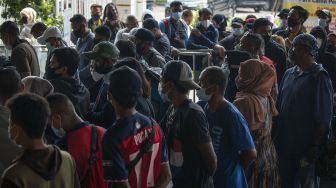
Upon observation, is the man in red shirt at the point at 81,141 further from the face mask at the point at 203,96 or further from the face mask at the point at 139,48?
the face mask at the point at 139,48

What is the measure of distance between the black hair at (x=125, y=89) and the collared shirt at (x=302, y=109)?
2515mm

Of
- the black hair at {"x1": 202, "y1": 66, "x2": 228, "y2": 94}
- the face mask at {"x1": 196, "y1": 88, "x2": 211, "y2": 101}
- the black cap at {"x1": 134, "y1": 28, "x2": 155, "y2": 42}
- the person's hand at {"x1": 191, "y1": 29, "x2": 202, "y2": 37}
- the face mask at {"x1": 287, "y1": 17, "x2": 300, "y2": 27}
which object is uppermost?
the face mask at {"x1": 287, "y1": 17, "x2": 300, "y2": 27}

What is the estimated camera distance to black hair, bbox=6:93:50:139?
12.7 ft

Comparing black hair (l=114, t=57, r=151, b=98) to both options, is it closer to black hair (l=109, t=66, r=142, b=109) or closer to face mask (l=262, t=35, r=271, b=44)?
black hair (l=109, t=66, r=142, b=109)

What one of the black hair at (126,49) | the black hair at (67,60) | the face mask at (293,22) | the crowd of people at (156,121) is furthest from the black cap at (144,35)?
the face mask at (293,22)

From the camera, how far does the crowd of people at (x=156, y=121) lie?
404 cm

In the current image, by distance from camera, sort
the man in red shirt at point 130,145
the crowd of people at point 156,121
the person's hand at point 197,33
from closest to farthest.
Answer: the crowd of people at point 156,121 → the man in red shirt at point 130,145 → the person's hand at point 197,33

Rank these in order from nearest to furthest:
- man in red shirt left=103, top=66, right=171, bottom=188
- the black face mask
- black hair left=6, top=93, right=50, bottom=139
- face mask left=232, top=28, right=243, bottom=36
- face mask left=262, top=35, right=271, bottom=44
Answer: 1. black hair left=6, top=93, right=50, bottom=139
2. man in red shirt left=103, top=66, right=171, bottom=188
3. face mask left=262, top=35, right=271, bottom=44
4. face mask left=232, top=28, right=243, bottom=36
5. the black face mask

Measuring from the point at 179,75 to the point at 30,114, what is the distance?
157cm

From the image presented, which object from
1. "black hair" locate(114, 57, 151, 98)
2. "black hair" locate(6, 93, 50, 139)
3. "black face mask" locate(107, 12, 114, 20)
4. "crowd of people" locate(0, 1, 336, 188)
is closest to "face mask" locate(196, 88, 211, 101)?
"crowd of people" locate(0, 1, 336, 188)

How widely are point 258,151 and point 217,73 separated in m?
1.19

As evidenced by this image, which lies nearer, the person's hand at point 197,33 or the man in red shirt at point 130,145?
the man in red shirt at point 130,145

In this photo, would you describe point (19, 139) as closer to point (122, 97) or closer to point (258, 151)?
point (122, 97)

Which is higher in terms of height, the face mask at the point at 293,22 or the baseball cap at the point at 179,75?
the face mask at the point at 293,22
